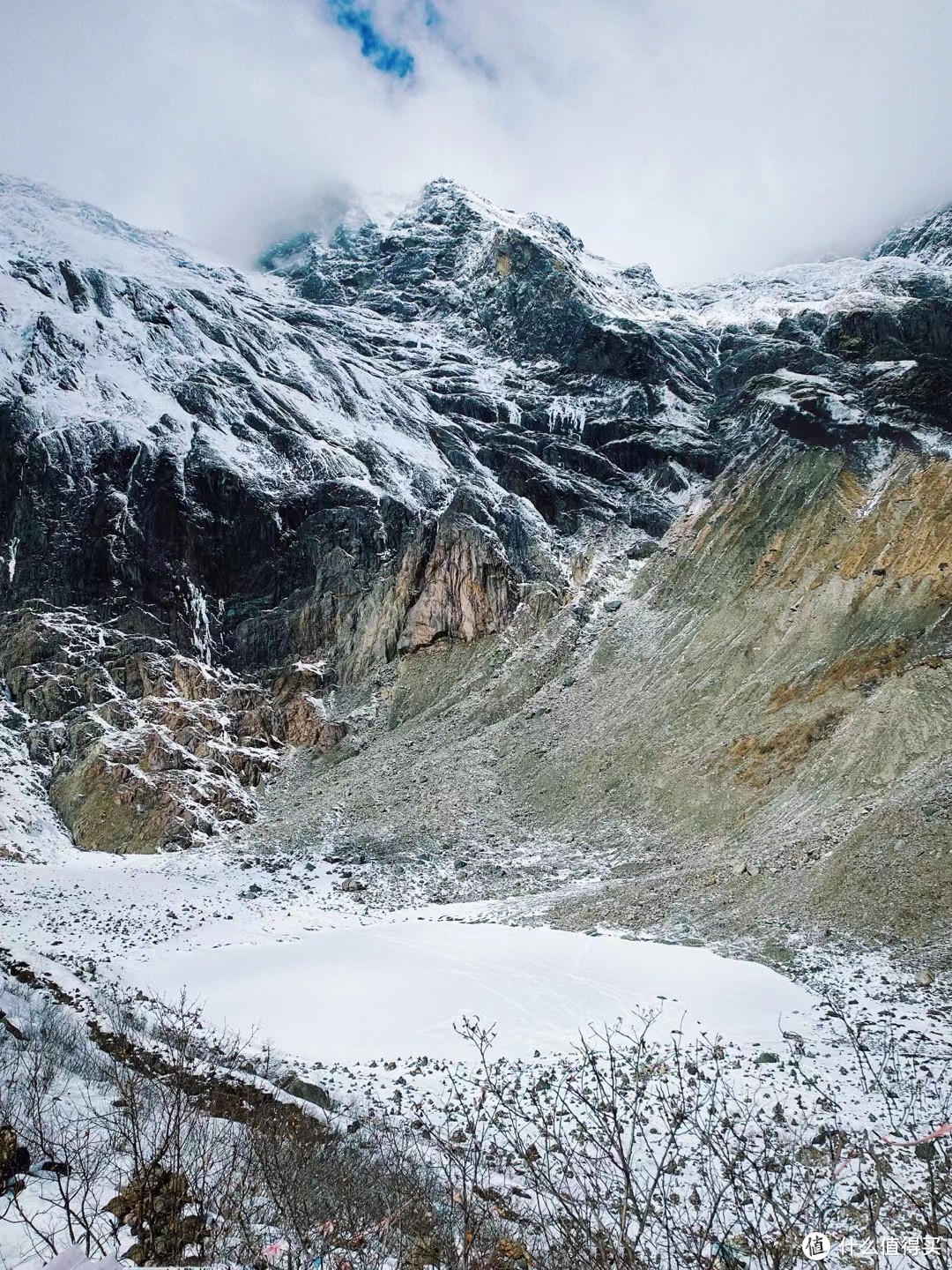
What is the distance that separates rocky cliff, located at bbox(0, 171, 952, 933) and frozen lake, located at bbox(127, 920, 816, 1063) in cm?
389

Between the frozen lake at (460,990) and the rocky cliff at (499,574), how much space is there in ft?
12.7

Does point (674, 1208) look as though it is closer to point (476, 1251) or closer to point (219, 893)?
point (476, 1251)

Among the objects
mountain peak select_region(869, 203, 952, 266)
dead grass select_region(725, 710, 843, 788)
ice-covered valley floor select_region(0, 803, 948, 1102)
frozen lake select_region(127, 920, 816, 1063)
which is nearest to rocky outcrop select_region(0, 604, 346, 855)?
ice-covered valley floor select_region(0, 803, 948, 1102)

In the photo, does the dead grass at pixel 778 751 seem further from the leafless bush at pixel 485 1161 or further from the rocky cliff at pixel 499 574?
the leafless bush at pixel 485 1161

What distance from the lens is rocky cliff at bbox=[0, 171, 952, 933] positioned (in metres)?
27.4

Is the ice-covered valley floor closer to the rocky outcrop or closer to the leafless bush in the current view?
the leafless bush

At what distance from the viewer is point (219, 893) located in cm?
2734

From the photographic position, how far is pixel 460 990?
15.3 meters

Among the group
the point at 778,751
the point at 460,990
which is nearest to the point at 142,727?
the point at 460,990

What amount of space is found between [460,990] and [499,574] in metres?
37.6

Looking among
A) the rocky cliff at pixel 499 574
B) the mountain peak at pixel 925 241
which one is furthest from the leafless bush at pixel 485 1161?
the mountain peak at pixel 925 241

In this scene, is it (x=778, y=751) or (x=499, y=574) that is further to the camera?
(x=499, y=574)

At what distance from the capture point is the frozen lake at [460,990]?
42.3 feet

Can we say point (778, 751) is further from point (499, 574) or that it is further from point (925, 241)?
point (925, 241)
